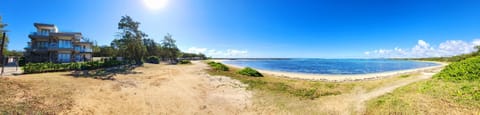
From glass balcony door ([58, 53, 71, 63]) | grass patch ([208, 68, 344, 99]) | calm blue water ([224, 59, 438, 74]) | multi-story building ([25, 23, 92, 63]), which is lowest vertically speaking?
calm blue water ([224, 59, 438, 74])

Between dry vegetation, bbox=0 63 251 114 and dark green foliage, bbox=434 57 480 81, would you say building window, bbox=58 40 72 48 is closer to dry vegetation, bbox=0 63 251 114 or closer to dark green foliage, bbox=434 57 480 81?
dry vegetation, bbox=0 63 251 114

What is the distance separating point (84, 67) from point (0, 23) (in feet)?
44.3

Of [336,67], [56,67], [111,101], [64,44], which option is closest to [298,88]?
[111,101]

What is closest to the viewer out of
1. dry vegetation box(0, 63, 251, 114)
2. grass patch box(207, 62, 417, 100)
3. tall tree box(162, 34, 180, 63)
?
dry vegetation box(0, 63, 251, 114)

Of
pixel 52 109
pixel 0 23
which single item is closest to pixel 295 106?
pixel 52 109

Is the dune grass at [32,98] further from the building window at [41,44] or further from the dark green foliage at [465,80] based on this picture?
the building window at [41,44]

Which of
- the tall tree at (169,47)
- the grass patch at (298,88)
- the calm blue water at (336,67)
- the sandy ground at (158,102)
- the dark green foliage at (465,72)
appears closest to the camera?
the sandy ground at (158,102)

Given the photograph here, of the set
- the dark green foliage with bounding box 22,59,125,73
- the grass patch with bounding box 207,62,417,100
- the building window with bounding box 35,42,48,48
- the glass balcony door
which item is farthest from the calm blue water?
the building window with bounding box 35,42,48,48

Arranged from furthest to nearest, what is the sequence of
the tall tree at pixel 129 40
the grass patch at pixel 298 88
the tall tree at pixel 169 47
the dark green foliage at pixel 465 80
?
the tall tree at pixel 169 47 → the tall tree at pixel 129 40 → the grass patch at pixel 298 88 → the dark green foliage at pixel 465 80

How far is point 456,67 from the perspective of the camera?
27.9ft

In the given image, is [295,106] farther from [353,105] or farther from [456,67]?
[456,67]

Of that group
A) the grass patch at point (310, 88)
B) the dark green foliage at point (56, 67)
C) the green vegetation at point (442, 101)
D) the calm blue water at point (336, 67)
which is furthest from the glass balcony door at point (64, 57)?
the green vegetation at point (442, 101)

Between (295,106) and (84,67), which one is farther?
→ (84,67)

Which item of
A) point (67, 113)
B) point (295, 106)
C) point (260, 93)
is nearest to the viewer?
point (67, 113)
